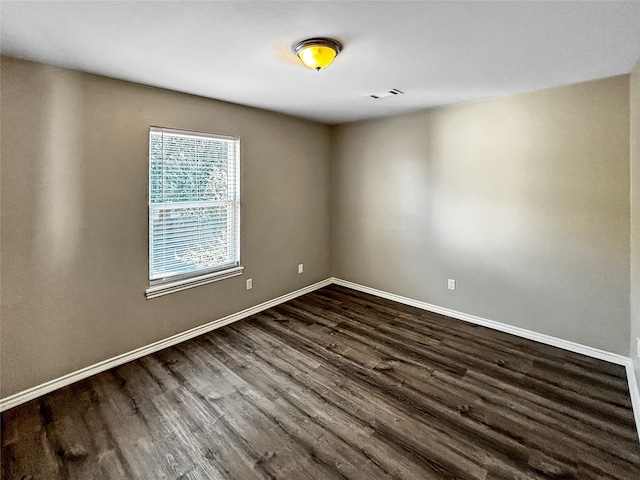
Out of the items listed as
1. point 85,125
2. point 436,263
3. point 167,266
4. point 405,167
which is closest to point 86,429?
point 167,266

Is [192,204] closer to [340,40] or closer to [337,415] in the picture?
[340,40]

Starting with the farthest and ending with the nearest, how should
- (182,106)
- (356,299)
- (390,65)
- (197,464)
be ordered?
(356,299)
(182,106)
(390,65)
(197,464)

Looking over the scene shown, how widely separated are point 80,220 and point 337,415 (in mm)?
2427

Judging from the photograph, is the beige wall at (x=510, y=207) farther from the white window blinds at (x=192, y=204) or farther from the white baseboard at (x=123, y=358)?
the white window blinds at (x=192, y=204)

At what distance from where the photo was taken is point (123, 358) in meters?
2.75

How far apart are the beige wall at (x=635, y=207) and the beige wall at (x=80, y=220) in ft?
11.1

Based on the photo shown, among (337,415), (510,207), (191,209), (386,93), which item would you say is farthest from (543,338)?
(191,209)

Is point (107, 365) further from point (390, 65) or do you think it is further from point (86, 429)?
point (390, 65)

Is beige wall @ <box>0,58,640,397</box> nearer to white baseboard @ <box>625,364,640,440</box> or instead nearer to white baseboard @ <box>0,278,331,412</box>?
white baseboard @ <box>0,278,331,412</box>

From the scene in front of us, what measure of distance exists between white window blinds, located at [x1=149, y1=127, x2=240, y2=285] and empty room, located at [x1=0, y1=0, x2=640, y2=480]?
24mm

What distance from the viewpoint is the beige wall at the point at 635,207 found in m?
2.21

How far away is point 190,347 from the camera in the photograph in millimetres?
3027

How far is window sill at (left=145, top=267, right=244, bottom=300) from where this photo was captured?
294cm

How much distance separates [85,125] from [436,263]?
370 cm
